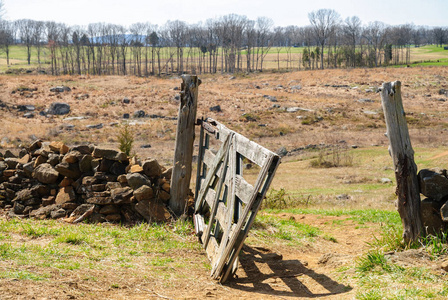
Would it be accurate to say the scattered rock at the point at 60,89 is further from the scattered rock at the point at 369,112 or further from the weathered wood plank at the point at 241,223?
the weathered wood plank at the point at 241,223

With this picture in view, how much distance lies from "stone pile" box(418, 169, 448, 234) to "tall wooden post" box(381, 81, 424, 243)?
78mm

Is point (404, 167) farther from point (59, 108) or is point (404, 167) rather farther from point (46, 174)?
point (59, 108)

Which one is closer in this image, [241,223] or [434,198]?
[241,223]

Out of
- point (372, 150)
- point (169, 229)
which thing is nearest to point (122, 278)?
point (169, 229)

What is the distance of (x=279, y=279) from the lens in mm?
5520

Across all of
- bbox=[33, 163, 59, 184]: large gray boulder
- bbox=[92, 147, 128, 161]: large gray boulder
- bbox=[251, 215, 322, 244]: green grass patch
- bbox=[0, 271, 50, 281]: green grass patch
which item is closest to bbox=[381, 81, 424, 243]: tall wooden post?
bbox=[251, 215, 322, 244]: green grass patch

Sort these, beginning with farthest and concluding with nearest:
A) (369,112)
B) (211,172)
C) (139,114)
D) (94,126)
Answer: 1. (369,112)
2. (139,114)
3. (94,126)
4. (211,172)

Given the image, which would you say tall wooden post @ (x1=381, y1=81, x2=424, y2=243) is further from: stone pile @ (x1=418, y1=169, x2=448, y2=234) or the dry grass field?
the dry grass field

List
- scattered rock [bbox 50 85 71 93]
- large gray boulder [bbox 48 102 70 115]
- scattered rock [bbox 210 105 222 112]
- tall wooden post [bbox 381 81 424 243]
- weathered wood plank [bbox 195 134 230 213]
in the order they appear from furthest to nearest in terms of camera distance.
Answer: scattered rock [bbox 50 85 71 93], scattered rock [bbox 210 105 222 112], large gray boulder [bbox 48 102 70 115], weathered wood plank [bbox 195 134 230 213], tall wooden post [bbox 381 81 424 243]

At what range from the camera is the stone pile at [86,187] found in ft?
24.8

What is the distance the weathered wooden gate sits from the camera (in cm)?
471

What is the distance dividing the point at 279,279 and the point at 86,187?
13.2 ft

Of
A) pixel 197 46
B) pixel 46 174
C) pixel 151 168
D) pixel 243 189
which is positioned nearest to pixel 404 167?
pixel 243 189

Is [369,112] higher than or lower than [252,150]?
lower
